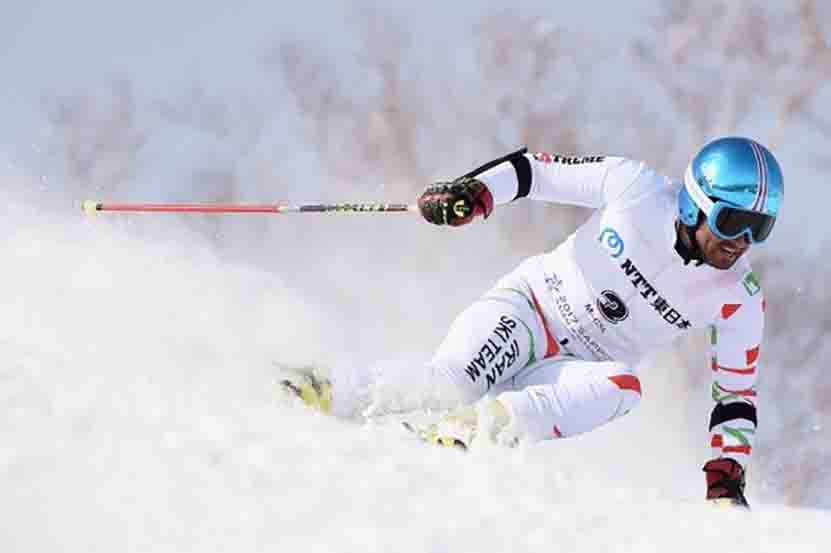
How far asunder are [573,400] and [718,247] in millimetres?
654

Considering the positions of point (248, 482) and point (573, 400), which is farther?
point (573, 400)

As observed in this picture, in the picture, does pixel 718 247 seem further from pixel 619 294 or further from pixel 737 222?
pixel 619 294

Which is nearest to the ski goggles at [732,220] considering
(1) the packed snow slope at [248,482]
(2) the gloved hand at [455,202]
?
(2) the gloved hand at [455,202]

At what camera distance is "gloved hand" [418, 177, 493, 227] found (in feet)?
13.9

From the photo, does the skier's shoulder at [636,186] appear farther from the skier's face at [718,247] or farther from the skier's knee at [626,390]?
the skier's knee at [626,390]

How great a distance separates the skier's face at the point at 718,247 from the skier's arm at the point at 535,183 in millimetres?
301

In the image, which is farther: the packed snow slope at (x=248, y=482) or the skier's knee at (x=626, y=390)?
the skier's knee at (x=626, y=390)

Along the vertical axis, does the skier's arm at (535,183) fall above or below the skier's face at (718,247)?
above

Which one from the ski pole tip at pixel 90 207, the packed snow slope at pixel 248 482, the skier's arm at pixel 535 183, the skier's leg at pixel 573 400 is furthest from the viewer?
the ski pole tip at pixel 90 207

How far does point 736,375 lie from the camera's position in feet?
14.2

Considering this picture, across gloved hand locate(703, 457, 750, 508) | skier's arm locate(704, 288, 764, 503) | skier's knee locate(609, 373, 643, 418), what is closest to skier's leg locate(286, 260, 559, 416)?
skier's knee locate(609, 373, 643, 418)

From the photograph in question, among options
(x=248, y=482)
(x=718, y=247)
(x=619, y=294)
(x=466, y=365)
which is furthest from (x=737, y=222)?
(x=248, y=482)

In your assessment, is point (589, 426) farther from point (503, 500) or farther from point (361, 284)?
point (361, 284)

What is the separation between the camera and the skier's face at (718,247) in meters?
4.15
